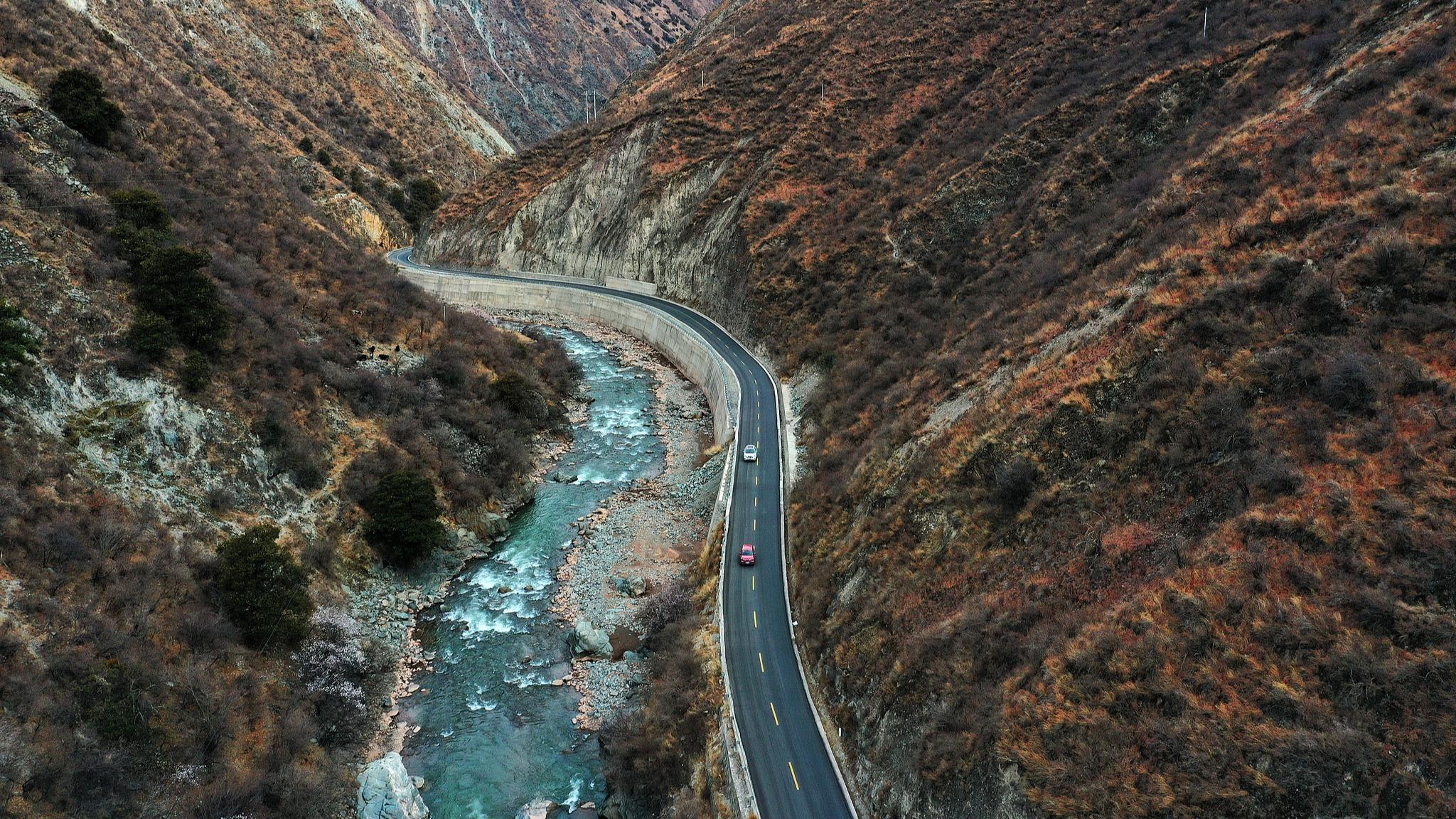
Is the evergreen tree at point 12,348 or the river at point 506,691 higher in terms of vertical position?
the evergreen tree at point 12,348

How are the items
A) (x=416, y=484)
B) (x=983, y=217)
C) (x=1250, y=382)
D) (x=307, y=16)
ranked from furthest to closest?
(x=307, y=16) < (x=983, y=217) < (x=416, y=484) < (x=1250, y=382)

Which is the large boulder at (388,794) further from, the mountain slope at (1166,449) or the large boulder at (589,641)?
the mountain slope at (1166,449)

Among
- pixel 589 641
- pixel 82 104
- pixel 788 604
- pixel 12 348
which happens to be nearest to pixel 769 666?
pixel 788 604

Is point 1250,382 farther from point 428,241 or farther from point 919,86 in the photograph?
point 428,241

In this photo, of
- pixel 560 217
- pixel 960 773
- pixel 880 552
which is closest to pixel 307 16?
pixel 560 217

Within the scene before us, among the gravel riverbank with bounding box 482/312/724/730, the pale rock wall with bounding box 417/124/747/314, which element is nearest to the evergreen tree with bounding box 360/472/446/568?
the gravel riverbank with bounding box 482/312/724/730

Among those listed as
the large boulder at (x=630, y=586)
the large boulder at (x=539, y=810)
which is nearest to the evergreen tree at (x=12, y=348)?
the large boulder at (x=539, y=810)

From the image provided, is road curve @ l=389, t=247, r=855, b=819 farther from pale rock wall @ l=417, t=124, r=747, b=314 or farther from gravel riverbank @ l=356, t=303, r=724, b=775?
pale rock wall @ l=417, t=124, r=747, b=314

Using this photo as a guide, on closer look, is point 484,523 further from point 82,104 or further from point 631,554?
point 82,104
